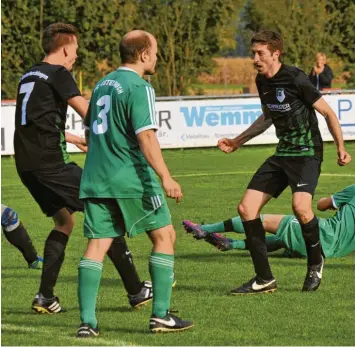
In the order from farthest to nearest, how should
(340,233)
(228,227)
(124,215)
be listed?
(228,227), (340,233), (124,215)

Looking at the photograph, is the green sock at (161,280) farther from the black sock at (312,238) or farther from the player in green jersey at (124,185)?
the black sock at (312,238)

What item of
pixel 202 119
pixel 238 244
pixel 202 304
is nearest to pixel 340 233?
pixel 238 244

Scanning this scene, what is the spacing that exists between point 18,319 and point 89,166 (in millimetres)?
1302

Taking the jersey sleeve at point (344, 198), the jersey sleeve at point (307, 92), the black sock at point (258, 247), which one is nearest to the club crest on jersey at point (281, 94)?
the jersey sleeve at point (307, 92)

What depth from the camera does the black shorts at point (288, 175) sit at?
9.55m

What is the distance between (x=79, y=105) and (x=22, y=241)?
249 centimetres

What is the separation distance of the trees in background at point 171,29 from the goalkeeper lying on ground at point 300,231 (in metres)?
21.2

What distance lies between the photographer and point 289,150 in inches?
379

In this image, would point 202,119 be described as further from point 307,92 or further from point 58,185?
point 58,185

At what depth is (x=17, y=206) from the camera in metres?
16.6

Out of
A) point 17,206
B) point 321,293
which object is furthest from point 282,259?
point 17,206

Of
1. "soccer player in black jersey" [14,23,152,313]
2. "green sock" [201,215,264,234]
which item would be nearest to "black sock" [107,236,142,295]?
"soccer player in black jersey" [14,23,152,313]

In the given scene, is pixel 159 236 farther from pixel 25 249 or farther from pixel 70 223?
pixel 25 249

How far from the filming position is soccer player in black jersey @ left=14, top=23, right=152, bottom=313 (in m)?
8.56
